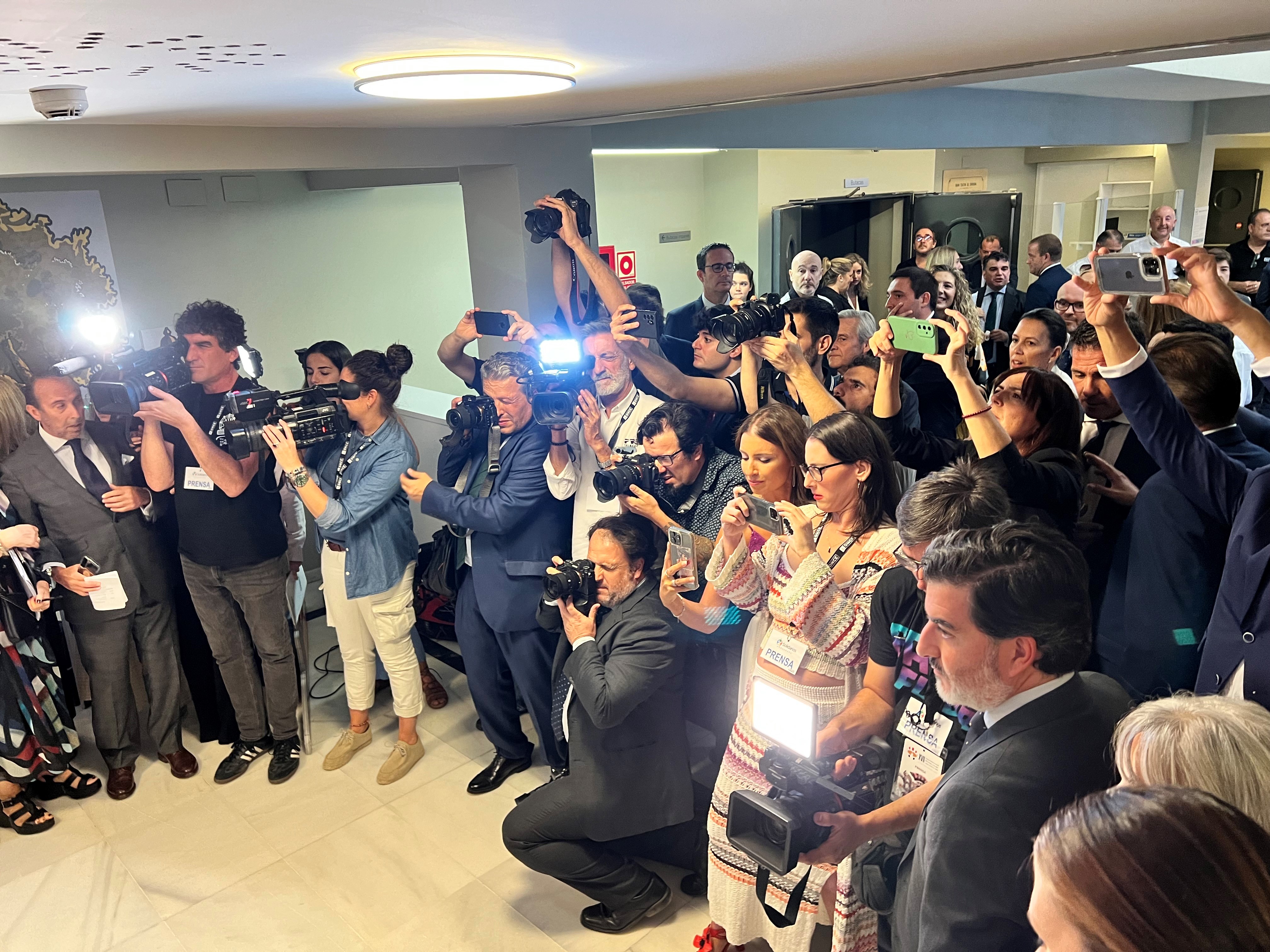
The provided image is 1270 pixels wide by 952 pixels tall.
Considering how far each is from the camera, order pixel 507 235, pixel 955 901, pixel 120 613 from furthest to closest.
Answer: pixel 507 235 → pixel 120 613 → pixel 955 901

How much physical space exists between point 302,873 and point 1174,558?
249 cm

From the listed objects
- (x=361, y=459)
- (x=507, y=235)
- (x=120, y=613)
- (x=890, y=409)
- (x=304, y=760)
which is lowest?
(x=304, y=760)

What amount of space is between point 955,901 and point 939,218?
792 centimetres

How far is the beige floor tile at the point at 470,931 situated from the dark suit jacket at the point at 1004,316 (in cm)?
377

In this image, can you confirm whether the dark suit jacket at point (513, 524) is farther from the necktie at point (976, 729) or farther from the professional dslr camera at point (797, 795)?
the necktie at point (976, 729)

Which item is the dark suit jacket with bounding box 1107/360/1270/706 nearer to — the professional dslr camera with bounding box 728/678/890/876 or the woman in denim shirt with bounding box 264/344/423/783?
the professional dslr camera with bounding box 728/678/890/876

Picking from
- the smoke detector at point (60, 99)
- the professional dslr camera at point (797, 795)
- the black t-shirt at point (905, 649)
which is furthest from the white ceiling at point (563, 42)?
the professional dslr camera at point (797, 795)

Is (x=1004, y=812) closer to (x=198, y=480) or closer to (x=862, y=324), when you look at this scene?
(x=862, y=324)

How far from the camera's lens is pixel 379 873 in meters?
2.69

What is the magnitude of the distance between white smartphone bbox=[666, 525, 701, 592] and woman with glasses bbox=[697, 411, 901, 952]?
0.05 m

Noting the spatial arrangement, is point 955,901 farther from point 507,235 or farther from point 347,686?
point 507,235

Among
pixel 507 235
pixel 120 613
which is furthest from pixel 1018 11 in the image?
pixel 120 613

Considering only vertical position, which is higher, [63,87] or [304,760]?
[63,87]

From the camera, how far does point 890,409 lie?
8.27 ft
